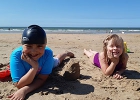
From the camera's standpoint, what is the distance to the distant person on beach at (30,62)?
8.98ft

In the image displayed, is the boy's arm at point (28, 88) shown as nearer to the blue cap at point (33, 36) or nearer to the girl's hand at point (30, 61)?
the girl's hand at point (30, 61)

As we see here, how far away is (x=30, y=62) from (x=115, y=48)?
73.4 inches

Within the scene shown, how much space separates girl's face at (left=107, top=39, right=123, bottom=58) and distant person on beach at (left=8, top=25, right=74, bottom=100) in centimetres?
140

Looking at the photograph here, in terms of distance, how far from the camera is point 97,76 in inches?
154

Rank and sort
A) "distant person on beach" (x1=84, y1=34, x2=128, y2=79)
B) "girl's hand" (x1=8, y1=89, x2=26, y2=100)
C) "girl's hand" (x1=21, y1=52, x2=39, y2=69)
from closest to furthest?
"girl's hand" (x1=8, y1=89, x2=26, y2=100), "girl's hand" (x1=21, y1=52, x2=39, y2=69), "distant person on beach" (x1=84, y1=34, x2=128, y2=79)

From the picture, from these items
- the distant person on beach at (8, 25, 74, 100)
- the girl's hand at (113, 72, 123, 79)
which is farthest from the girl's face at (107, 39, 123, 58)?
the distant person on beach at (8, 25, 74, 100)

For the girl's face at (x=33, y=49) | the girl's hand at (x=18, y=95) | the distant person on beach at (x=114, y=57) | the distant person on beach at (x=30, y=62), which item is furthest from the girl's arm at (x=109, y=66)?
the girl's hand at (x=18, y=95)

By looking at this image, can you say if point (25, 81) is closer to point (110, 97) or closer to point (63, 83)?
point (63, 83)

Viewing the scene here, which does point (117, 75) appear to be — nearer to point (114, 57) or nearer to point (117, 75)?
point (117, 75)

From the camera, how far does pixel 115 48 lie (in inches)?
149

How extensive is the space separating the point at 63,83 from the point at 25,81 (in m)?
0.76

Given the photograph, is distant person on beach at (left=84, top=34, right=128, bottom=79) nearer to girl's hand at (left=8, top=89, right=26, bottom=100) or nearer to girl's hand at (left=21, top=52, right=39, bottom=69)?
girl's hand at (left=21, top=52, right=39, bottom=69)

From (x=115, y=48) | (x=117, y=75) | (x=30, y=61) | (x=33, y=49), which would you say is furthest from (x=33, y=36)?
(x=117, y=75)

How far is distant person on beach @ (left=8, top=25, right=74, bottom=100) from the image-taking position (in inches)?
108
